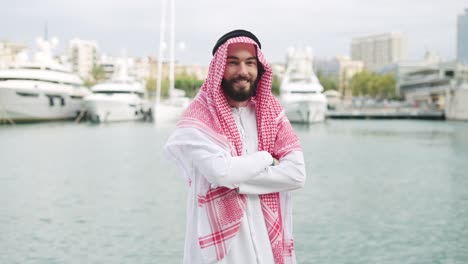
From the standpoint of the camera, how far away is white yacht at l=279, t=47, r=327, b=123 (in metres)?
56.3

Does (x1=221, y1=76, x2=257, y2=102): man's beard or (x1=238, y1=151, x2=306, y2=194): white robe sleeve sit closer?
(x1=238, y1=151, x2=306, y2=194): white robe sleeve

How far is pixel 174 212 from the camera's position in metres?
10.8

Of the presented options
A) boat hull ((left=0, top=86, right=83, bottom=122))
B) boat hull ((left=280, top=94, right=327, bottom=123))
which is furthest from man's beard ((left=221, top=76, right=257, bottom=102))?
boat hull ((left=0, top=86, right=83, bottom=122))

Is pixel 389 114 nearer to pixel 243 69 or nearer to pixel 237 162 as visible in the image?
pixel 243 69

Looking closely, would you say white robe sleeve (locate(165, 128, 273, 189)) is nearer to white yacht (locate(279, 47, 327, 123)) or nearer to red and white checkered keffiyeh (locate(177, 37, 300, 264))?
red and white checkered keffiyeh (locate(177, 37, 300, 264))

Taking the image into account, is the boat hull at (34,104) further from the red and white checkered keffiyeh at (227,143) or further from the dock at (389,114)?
the red and white checkered keffiyeh at (227,143)

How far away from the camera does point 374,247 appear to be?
811cm

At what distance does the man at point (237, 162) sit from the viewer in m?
2.38

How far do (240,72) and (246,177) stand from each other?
42 centimetres

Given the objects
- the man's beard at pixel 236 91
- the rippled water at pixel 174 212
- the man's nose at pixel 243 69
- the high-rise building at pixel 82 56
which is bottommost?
the rippled water at pixel 174 212

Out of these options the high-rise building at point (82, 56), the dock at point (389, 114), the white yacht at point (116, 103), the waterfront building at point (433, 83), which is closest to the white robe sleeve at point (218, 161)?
the white yacht at point (116, 103)

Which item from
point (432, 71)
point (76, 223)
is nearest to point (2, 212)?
point (76, 223)

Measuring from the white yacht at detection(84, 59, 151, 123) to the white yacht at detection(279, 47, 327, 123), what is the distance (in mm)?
14290

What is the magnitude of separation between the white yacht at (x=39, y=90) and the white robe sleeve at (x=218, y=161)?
53548 mm
